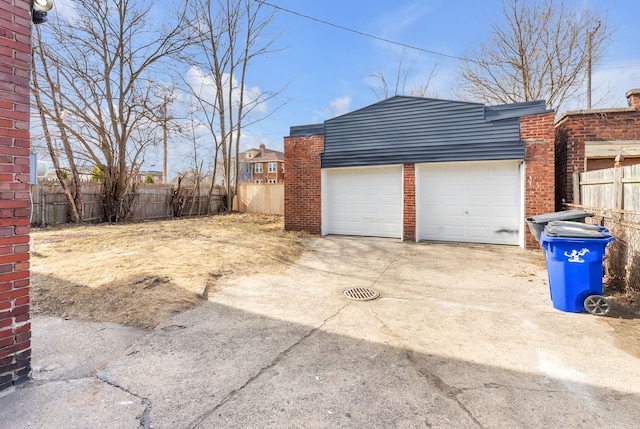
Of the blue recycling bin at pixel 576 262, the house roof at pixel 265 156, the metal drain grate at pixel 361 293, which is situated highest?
the house roof at pixel 265 156

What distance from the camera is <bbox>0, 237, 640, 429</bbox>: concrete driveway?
80.7 inches

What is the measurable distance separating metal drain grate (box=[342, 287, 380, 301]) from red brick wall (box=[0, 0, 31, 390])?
3449 mm

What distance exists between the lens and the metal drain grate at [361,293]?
4.54 metres

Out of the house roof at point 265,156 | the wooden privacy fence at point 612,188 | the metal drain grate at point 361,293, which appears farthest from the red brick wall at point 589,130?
the house roof at point 265,156

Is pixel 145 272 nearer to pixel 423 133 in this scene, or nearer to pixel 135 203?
pixel 423 133

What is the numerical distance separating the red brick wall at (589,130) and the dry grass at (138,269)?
6.93 meters

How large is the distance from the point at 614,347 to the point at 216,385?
360 centimetres

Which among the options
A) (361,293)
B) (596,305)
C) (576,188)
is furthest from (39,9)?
(576,188)

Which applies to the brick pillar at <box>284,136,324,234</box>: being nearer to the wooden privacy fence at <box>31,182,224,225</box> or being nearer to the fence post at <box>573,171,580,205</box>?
the fence post at <box>573,171,580,205</box>

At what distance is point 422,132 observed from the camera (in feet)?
29.0

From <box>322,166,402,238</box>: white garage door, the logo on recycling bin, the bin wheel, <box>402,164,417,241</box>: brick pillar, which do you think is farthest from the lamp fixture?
<box>402,164,417,241</box>: brick pillar

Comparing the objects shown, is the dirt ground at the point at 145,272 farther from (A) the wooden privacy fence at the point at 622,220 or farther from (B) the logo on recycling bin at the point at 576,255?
(B) the logo on recycling bin at the point at 576,255

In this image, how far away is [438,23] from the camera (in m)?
11.1

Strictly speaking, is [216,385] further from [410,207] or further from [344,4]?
[344,4]
